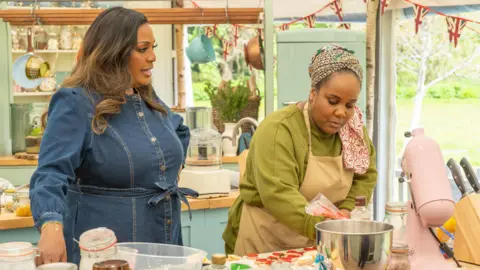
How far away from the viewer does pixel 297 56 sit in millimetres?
4840

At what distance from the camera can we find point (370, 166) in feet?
9.47

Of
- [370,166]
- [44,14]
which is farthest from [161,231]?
[44,14]

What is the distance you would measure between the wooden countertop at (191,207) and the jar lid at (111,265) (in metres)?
2.02

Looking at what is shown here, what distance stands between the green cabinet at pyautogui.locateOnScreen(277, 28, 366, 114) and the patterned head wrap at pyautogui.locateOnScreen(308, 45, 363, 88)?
222 cm

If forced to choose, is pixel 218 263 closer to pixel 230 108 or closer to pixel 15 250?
pixel 15 250

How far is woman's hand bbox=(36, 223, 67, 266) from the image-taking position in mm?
2035

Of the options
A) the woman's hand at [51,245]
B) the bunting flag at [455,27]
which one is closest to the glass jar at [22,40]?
the bunting flag at [455,27]

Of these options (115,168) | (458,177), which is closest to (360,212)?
(458,177)

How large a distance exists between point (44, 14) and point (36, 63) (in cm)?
80

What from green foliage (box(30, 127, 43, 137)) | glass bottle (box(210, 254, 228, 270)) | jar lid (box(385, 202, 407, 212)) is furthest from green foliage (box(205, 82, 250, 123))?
Result: glass bottle (box(210, 254, 228, 270))

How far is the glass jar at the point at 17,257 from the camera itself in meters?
1.71

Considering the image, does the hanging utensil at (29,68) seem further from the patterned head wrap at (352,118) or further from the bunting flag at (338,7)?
the patterned head wrap at (352,118)

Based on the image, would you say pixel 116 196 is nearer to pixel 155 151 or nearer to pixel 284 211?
pixel 155 151

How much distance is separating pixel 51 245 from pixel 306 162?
1.05 metres
